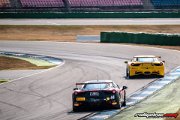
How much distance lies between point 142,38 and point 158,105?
33824 mm

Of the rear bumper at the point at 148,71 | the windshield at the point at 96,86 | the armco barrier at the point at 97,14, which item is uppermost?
the windshield at the point at 96,86

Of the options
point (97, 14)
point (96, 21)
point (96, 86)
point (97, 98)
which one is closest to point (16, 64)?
point (96, 86)

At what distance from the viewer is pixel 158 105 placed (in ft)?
56.4

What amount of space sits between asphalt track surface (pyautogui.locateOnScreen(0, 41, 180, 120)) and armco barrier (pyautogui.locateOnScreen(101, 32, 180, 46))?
107 inches

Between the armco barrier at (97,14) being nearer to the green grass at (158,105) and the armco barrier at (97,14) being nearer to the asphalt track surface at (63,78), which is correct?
the asphalt track surface at (63,78)

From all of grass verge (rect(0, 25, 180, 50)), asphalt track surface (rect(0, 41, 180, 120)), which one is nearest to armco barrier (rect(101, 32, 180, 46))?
asphalt track surface (rect(0, 41, 180, 120))

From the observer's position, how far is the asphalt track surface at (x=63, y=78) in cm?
1894

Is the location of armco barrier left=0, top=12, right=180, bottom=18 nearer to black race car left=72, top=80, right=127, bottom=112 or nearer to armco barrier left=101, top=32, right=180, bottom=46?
armco barrier left=101, top=32, right=180, bottom=46

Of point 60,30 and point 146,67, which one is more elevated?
point 146,67

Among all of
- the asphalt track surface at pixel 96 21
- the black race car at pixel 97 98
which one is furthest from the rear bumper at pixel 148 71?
the asphalt track surface at pixel 96 21

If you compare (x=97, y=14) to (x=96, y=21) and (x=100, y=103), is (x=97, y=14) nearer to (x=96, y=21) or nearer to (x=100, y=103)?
(x=96, y=21)

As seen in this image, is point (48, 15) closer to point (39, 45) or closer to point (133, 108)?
point (39, 45)

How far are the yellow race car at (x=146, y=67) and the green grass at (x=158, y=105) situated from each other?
5701 mm

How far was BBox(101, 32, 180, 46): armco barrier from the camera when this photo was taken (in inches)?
1876
